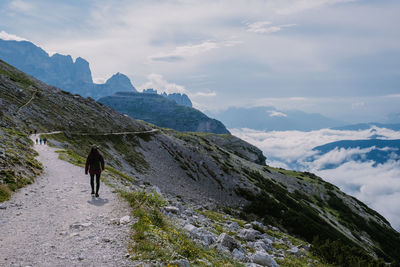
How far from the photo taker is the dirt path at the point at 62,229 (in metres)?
8.27

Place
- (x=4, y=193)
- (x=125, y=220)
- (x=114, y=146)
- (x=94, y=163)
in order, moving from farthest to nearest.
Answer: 1. (x=114, y=146)
2. (x=94, y=163)
3. (x=4, y=193)
4. (x=125, y=220)

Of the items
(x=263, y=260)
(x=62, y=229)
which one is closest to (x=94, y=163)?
(x=62, y=229)

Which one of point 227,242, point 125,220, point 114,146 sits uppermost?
point 125,220

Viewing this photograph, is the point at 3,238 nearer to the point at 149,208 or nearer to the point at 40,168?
the point at 149,208

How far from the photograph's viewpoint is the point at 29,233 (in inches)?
401

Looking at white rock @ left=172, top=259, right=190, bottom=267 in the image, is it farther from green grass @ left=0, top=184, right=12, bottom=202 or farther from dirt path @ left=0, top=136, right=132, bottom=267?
green grass @ left=0, top=184, right=12, bottom=202

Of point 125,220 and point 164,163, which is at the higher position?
point 125,220

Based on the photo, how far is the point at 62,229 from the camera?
10867mm

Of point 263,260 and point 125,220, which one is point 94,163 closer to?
point 125,220

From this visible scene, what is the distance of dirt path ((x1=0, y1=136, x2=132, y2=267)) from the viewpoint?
8.27 m

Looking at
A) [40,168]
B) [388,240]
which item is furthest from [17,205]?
[388,240]

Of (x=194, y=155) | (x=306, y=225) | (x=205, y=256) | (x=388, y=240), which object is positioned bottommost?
(x=388, y=240)

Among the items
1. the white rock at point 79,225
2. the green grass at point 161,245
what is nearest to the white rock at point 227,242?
the green grass at point 161,245

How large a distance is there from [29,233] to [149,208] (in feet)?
18.0
